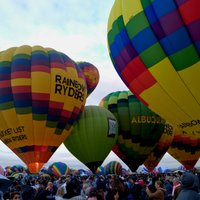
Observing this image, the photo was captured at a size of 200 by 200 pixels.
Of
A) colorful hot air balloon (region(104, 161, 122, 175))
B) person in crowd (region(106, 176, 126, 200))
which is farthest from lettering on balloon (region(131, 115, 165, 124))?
person in crowd (region(106, 176, 126, 200))

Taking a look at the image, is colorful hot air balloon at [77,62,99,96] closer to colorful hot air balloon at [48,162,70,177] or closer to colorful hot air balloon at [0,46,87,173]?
colorful hot air balloon at [0,46,87,173]

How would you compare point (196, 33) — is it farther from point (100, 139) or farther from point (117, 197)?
point (100, 139)

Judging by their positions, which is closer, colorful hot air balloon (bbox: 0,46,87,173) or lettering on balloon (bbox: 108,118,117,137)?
colorful hot air balloon (bbox: 0,46,87,173)

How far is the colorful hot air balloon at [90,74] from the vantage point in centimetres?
2416

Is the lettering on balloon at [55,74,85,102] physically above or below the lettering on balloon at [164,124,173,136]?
above

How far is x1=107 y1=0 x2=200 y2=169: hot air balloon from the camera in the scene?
8328mm

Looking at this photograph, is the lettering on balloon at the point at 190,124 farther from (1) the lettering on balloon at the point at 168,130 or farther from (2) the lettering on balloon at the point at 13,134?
(1) the lettering on balloon at the point at 168,130

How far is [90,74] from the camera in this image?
24.4 m

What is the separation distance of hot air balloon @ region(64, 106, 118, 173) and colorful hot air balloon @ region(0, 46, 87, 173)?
2.57m

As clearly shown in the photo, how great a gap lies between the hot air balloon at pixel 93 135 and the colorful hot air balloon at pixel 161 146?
434 centimetres

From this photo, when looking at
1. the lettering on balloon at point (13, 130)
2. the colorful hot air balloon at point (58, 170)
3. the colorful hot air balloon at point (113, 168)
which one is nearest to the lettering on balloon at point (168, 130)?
the colorful hot air balloon at point (113, 168)

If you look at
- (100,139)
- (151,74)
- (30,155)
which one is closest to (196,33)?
(151,74)

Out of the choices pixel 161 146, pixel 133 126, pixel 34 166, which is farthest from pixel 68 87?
pixel 161 146

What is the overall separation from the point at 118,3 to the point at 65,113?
651 centimetres
